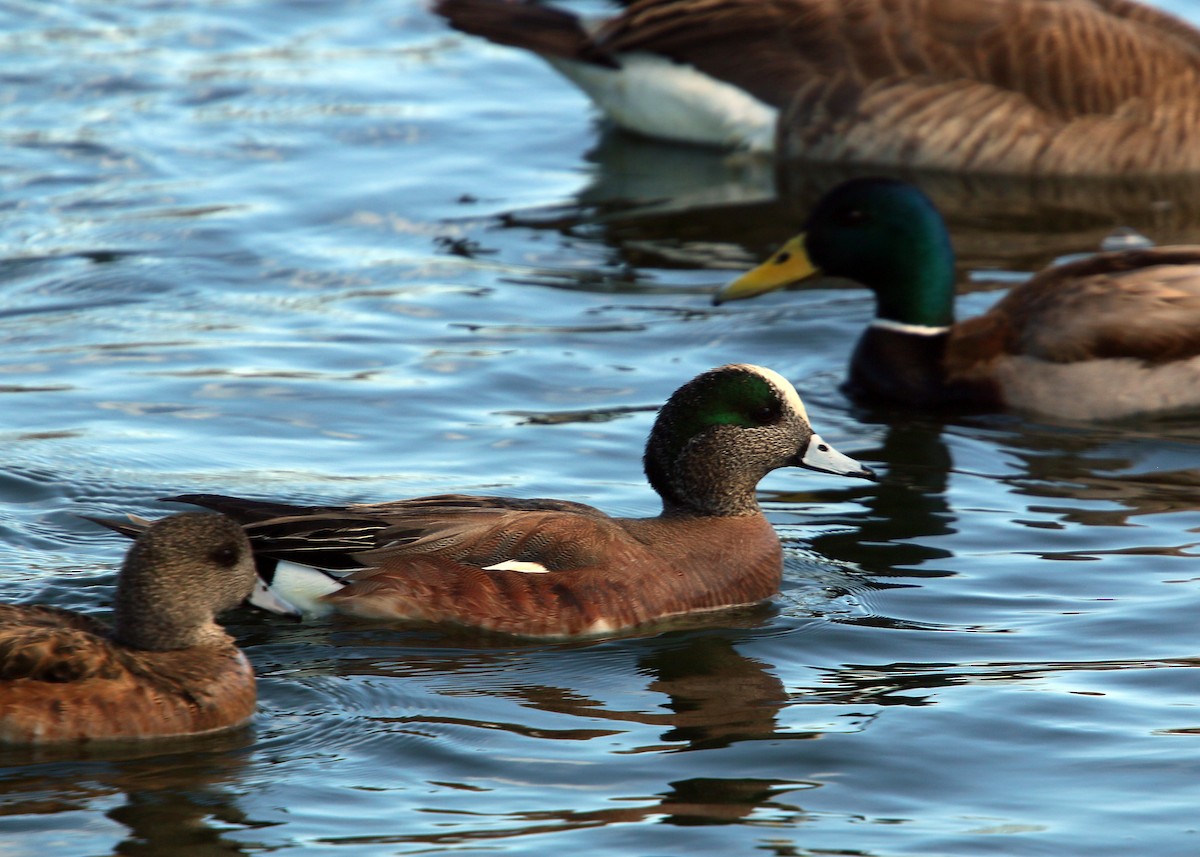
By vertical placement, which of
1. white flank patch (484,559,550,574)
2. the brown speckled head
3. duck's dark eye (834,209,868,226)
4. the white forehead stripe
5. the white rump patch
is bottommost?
white flank patch (484,559,550,574)

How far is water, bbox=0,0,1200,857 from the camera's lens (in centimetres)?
620

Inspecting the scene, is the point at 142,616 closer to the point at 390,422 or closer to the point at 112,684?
the point at 112,684

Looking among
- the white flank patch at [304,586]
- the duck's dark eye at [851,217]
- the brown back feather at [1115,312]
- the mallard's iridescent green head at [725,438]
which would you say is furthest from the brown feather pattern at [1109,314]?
the white flank patch at [304,586]

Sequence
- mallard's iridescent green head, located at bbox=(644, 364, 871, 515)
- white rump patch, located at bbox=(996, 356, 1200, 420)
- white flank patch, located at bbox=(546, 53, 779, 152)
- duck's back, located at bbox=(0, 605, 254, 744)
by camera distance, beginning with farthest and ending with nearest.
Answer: white flank patch, located at bbox=(546, 53, 779, 152)
white rump patch, located at bbox=(996, 356, 1200, 420)
mallard's iridescent green head, located at bbox=(644, 364, 871, 515)
duck's back, located at bbox=(0, 605, 254, 744)

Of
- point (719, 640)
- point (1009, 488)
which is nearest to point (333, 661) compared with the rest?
point (719, 640)

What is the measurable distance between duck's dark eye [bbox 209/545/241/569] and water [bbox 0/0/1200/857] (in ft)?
1.57

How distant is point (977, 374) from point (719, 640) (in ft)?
11.1

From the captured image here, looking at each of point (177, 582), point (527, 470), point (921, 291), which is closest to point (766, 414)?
point (527, 470)

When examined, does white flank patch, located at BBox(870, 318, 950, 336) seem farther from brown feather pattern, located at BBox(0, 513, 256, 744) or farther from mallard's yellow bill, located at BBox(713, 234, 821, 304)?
brown feather pattern, located at BBox(0, 513, 256, 744)

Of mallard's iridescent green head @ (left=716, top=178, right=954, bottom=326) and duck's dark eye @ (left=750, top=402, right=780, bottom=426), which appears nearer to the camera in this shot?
duck's dark eye @ (left=750, top=402, right=780, bottom=426)

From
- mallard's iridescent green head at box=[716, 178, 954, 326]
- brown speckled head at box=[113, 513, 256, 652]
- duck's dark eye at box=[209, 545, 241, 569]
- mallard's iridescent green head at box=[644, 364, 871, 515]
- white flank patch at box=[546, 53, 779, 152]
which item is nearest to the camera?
brown speckled head at box=[113, 513, 256, 652]

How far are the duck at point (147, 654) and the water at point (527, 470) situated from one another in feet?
0.34

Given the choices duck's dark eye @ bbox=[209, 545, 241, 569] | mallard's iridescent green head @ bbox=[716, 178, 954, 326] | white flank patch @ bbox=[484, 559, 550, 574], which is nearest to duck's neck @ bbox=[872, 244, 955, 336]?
mallard's iridescent green head @ bbox=[716, 178, 954, 326]

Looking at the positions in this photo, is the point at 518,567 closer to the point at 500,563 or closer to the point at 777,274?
the point at 500,563
